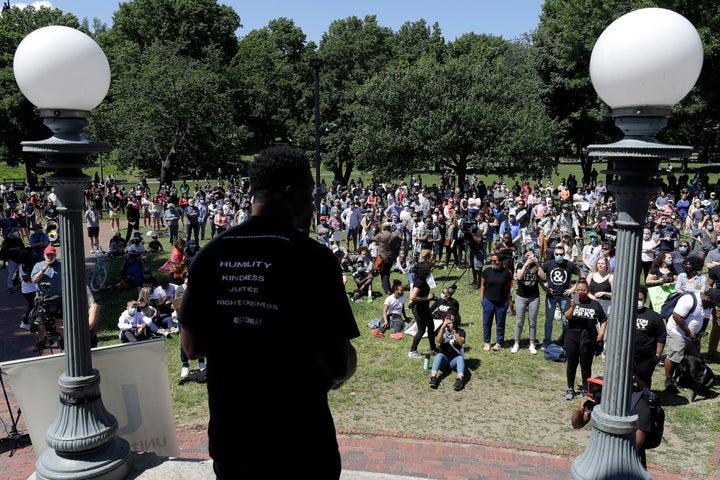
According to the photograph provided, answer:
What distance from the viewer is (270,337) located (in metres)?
2.19

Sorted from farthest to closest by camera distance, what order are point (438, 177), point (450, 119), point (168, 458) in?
point (438, 177) < point (450, 119) < point (168, 458)

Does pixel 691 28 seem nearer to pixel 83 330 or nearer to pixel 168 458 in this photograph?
pixel 83 330

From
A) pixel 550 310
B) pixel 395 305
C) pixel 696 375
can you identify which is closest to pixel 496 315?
pixel 550 310

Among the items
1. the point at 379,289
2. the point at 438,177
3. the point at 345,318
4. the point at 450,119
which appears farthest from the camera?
the point at 438,177

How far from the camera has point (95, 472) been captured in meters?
4.42

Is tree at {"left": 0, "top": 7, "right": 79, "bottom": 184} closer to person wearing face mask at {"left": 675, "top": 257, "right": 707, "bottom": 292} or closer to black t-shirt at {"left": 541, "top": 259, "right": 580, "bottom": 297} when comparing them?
black t-shirt at {"left": 541, "top": 259, "right": 580, "bottom": 297}

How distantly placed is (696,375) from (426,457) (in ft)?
13.7

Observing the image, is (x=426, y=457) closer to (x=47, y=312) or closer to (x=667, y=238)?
(x=47, y=312)

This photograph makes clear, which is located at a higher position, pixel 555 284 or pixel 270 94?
pixel 270 94

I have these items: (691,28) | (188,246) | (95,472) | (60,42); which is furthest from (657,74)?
(188,246)

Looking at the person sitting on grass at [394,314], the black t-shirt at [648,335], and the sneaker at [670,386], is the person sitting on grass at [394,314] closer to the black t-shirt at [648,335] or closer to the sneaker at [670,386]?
the sneaker at [670,386]

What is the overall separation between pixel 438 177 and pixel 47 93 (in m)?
47.0

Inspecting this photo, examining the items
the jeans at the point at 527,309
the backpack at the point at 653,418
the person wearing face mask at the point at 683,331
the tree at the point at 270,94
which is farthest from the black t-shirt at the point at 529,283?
the tree at the point at 270,94

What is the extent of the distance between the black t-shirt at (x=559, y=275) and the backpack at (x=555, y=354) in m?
0.89
